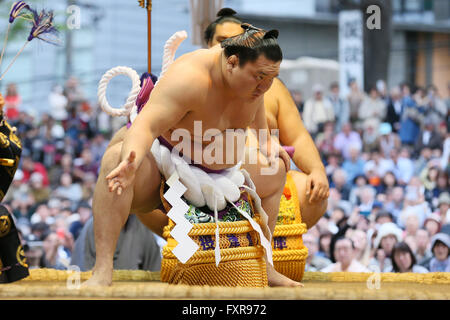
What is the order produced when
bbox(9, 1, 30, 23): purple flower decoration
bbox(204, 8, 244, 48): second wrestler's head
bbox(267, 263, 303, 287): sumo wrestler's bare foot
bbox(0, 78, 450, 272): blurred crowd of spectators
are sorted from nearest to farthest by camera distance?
1. bbox(9, 1, 30, 23): purple flower decoration
2. bbox(267, 263, 303, 287): sumo wrestler's bare foot
3. bbox(204, 8, 244, 48): second wrestler's head
4. bbox(0, 78, 450, 272): blurred crowd of spectators

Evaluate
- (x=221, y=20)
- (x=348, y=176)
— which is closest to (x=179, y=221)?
(x=221, y=20)

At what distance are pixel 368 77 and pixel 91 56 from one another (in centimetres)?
424

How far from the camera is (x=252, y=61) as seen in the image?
2.13 meters

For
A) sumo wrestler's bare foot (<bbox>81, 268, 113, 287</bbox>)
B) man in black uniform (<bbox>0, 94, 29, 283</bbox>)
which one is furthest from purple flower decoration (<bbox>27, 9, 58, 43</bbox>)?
sumo wrestler's bare foot (<bbox>81, 268, 113, 287</bbox>)

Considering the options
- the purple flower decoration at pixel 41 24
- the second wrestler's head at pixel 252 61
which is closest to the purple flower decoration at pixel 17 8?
the purple flower decoration at pixel 41 24

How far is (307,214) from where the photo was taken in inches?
114

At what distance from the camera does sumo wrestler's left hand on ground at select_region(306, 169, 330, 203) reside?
2869 millimetres

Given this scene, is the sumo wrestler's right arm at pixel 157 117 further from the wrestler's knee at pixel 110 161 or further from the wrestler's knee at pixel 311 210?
the wrestler's knee at pixel 311 210

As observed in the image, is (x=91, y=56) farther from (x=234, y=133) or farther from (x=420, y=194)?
(x=234, y=133)

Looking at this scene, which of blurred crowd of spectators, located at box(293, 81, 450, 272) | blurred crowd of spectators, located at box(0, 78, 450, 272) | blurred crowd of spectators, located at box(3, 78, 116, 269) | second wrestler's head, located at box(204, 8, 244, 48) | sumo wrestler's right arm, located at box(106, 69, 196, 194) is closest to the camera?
sumo wrestler's right arm, located at box(106, 69, 196, 194)

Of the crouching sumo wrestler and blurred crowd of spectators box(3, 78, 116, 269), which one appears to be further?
blurred crowd of spectators box(3, 78, 116, 269)

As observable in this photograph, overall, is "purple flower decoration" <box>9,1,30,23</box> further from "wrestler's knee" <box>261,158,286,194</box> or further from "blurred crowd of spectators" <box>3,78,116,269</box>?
"blurred crowd of spectators" <box>3,78,116,269</box>

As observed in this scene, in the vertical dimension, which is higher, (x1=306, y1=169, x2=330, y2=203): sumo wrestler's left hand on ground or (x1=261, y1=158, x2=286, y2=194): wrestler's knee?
(x1=261, y1=158, x2=286, y2=194): wrestler's knee

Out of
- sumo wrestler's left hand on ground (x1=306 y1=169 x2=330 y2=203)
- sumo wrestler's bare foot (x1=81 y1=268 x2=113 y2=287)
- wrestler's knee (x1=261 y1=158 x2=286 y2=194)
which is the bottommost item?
sumo wrestler's bare foot (x1=81 y1=268 x2=113 y2=287)
